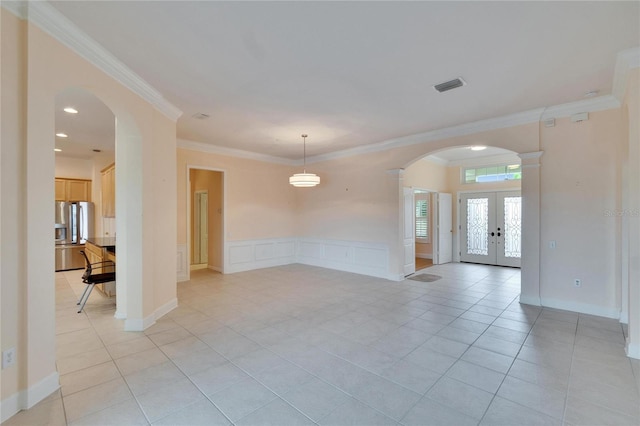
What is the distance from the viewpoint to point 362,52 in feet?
9.22

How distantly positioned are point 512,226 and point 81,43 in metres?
9.15

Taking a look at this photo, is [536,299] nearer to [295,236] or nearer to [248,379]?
[248,379]

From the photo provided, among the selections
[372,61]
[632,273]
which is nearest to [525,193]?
[632,273]

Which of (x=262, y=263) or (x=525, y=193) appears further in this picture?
(x=262, y=263)

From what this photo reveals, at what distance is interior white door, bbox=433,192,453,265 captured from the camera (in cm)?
830

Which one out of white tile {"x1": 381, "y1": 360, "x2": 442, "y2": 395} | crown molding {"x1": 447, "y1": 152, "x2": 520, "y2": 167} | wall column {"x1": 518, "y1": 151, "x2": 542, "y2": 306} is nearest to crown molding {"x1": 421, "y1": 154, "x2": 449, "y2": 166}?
crown molding {"x1": 447, "y1": 152, "x2": 520, "y2": 167}

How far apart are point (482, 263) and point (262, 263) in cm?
628

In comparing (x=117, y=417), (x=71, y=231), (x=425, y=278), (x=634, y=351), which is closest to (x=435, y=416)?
(x=117, y=417)

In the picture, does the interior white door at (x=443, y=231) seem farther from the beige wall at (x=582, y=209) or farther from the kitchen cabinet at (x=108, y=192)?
the kitchen cabinet at (x=108, y=192)

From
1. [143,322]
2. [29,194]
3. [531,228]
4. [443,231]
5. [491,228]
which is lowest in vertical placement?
[143,322]

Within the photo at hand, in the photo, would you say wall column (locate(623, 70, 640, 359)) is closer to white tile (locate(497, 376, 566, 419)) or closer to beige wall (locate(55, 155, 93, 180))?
white tile (locate(497, 376, 566, 419))

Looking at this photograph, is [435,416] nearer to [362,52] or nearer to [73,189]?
[362,52]

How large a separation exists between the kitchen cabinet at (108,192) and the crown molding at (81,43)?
3.82m

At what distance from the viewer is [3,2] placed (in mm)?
1964
